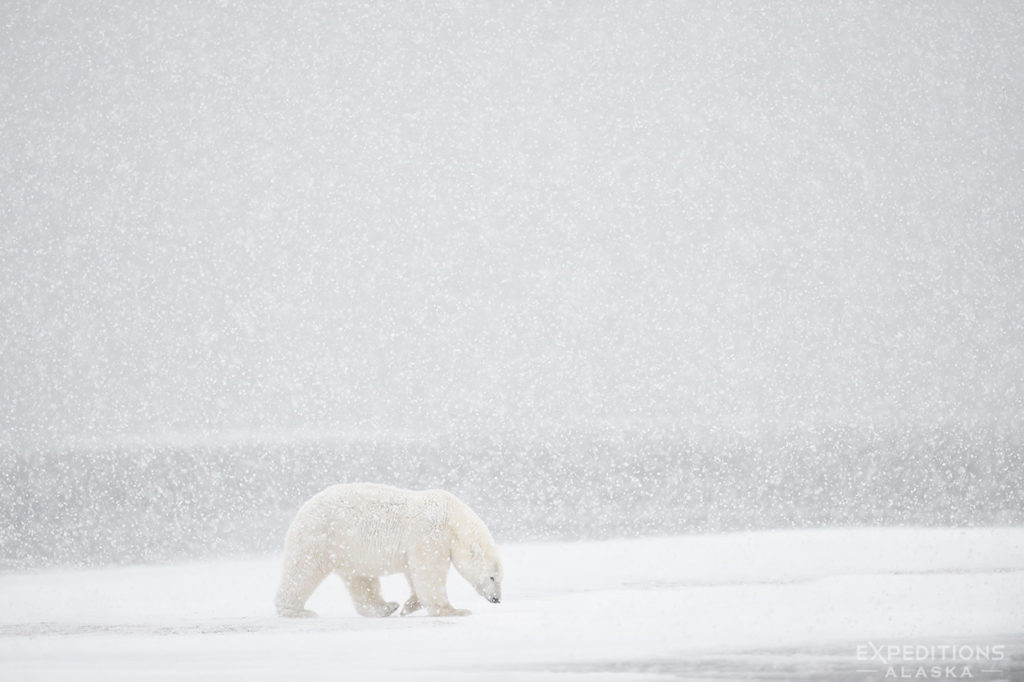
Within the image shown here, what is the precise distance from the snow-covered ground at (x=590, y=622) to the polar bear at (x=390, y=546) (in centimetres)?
23

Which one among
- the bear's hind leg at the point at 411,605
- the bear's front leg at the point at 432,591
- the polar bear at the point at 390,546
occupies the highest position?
the polar bear at the point at 390,546

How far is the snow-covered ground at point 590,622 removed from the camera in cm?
575

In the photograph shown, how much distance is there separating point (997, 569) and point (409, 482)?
12.1 meters

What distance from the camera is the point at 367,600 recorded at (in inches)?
310

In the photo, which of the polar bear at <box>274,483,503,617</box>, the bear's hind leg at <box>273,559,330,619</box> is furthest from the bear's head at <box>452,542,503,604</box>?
the bear's hind leg at <box>273,559,330,619</box>


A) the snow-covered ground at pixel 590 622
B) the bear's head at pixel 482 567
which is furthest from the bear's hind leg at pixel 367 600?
the bear's head at pixel 482 567

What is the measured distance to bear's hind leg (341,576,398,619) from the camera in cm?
783

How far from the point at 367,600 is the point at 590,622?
1.60 m

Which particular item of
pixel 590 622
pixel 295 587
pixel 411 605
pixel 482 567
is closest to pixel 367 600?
pixel 411 605

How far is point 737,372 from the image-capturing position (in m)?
109

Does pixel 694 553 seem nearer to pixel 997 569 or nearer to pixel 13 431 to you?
pixel 997 569

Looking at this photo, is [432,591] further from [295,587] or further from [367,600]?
[295,587]

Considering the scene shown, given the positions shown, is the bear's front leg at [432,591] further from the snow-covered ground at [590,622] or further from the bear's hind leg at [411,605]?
the bear's hind leg at [411,605]

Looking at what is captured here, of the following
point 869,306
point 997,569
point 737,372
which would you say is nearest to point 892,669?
point 997,569
